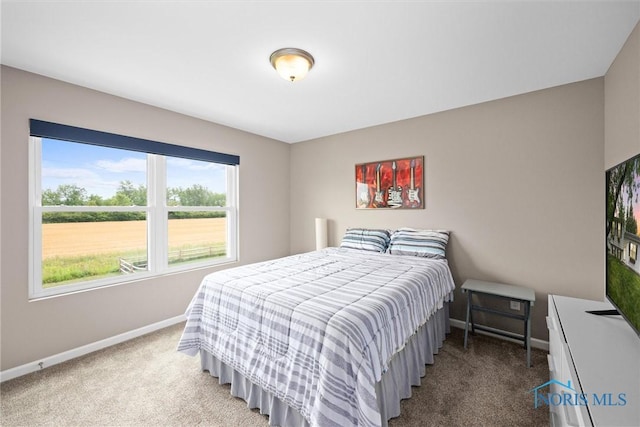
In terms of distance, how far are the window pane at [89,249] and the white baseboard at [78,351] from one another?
620 millimetres

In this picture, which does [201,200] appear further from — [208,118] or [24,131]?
[24,131]

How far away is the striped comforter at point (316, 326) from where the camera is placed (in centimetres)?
132

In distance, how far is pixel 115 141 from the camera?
2.68m

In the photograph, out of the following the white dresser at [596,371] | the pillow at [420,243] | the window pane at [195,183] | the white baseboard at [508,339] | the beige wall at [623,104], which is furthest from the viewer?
the window pane at [195,183]

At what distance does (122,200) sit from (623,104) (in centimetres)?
440

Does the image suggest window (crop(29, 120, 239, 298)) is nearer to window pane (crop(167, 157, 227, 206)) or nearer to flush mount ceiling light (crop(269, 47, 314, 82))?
window pane (crop(167, 157, 227, 206))

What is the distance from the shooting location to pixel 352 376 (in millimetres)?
1321

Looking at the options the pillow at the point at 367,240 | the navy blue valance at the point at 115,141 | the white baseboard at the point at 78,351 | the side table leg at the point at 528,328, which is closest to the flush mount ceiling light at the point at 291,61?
the navy blue valance at the point at 115,141

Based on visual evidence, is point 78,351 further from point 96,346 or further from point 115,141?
point 115,141

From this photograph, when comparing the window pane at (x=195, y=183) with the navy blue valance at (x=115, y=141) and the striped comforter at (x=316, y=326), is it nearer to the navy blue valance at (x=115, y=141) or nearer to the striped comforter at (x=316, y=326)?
the navy blue valance at (x=115, y=141)

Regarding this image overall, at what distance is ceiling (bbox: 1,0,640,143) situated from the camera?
1559 mm

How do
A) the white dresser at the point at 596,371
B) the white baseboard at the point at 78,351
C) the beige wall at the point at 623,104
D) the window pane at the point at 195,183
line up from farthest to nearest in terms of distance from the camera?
the window pane at the point at 195,183, the white baseboard at the point at 78,351, the beige wall at the point at 623,104, the white dresser at the point at 596,371

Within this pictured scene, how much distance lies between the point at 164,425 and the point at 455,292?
9.55ft

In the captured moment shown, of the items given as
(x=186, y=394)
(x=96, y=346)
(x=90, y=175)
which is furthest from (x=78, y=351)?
(x=90, y=175)
